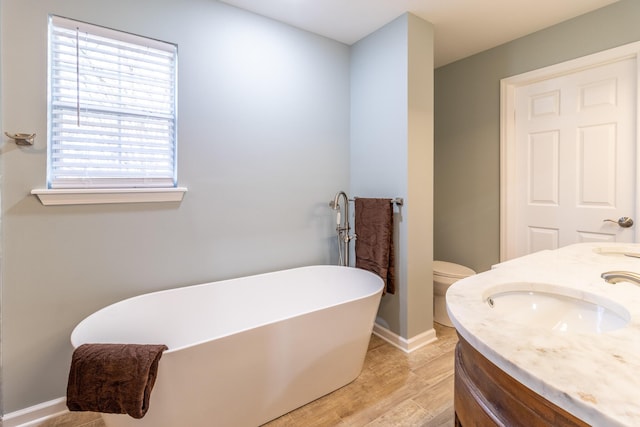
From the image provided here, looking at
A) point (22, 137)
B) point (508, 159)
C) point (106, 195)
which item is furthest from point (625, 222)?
point (22, 137)

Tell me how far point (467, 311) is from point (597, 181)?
90.3 inches

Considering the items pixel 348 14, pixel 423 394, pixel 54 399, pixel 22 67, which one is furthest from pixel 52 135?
pixel 423 394

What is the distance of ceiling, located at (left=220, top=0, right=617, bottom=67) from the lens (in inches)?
81.9

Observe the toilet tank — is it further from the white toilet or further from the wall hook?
the wall hook

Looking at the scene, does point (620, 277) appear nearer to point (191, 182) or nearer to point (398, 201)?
point (398, 201)

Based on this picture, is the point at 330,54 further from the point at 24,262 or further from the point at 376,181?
the point at 24,262

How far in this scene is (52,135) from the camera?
160 cm

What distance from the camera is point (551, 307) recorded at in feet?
3.20

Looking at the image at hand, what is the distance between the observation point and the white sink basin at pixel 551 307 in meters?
0.88

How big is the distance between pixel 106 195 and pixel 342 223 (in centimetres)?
173

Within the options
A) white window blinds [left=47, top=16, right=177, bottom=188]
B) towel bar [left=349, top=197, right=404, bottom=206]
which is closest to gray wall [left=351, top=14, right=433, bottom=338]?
towel bar [left=349, top=197, right=404, bottom=206]

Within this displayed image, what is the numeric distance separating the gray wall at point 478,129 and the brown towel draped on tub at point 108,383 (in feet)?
9.39

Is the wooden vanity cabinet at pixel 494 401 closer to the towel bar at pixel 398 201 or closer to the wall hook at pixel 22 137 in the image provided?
the towel bar at pixel 398 201

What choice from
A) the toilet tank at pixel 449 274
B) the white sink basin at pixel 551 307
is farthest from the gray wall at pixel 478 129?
the white sink basin at pixel 551 307
